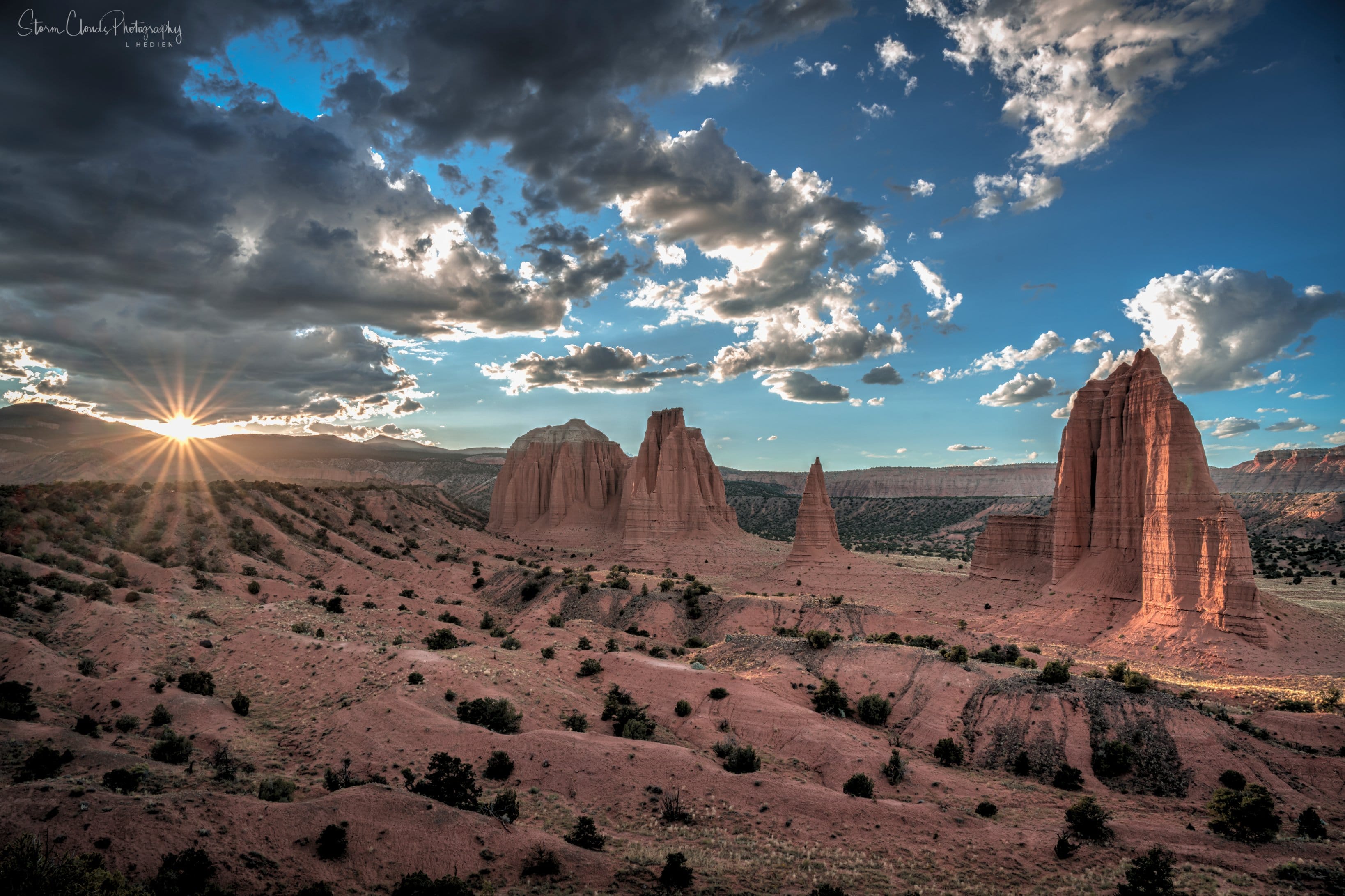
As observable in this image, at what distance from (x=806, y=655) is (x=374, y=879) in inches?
991

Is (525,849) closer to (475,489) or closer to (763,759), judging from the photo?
(763,759)

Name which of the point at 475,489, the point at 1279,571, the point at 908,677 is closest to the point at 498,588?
the point at 908,677

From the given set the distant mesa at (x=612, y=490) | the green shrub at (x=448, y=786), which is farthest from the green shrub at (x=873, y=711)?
the distant mesa at (x=612, y=490)

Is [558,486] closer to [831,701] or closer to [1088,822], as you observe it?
[831,701]

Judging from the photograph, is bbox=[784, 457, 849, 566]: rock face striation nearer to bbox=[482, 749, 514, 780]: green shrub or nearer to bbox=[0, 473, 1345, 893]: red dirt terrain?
bbox=[0, 473, 1345, 893]: red dirt terrain

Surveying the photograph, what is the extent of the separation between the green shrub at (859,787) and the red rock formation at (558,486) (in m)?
77.8

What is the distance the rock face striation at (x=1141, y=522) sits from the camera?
31.5 m

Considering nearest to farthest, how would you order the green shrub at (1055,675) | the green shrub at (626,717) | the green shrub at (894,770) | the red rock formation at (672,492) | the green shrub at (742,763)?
1. the green shrub at (742,763)
2. the green shrub at (894,770)
3. the green shrub at (626,717)
4. the green shrub at (1055,675)
5. the red rock formation at (672,492)

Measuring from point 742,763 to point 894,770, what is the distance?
534 cm

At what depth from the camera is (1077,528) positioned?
4372cm

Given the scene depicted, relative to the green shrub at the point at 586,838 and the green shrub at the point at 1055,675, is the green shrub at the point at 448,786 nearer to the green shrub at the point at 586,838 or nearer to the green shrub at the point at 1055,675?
the green shrub at the point at 586,838

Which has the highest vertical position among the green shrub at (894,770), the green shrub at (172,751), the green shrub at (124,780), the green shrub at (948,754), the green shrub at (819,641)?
the green shrub at (124,780)

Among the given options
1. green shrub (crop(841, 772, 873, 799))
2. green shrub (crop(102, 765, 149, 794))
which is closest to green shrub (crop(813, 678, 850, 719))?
green shrub (crop(841, 772, 873, 799))

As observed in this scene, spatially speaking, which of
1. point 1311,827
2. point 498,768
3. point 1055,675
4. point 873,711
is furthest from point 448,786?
point 1055,675
